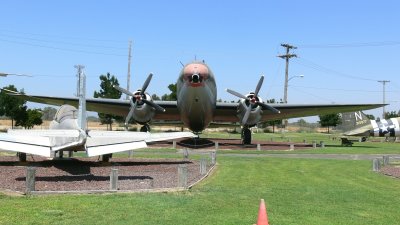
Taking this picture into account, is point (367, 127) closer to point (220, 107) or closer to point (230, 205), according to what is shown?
point (220, 107)

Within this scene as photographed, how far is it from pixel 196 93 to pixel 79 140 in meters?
17.3

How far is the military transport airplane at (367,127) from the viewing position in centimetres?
5434

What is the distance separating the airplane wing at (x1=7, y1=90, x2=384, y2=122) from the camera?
39.5 m

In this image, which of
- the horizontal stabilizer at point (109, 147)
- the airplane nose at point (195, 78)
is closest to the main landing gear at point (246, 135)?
the airplane nose at point (195, 78)

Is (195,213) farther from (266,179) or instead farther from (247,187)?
(266,179)

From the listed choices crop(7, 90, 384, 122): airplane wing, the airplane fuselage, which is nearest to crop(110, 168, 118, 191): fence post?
the airplane fuselage

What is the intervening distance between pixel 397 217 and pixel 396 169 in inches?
477

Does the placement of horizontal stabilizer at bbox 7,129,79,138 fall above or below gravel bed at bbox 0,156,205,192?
above

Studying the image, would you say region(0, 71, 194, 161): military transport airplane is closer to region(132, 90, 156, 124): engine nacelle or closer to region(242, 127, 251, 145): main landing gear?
region(132, 90, 156, 124): engine nacelle

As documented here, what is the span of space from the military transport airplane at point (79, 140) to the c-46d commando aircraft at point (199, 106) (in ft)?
42.4

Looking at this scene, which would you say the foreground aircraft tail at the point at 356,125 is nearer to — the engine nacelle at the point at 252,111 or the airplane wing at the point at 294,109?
the airplane wing at the point at 294,109

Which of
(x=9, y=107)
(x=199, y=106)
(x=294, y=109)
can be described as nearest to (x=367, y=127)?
(x=294, y=109)

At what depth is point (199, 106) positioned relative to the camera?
1363 inches

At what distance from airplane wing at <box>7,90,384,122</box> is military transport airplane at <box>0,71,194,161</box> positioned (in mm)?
Result: 18796
